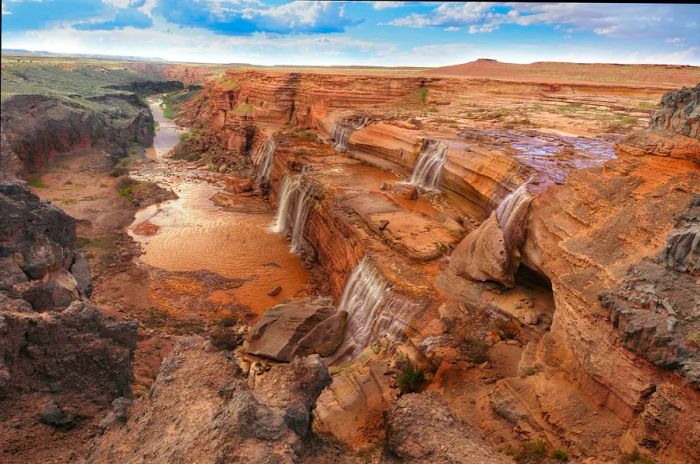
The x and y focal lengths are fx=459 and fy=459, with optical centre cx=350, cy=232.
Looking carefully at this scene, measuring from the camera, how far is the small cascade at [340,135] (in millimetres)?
27062

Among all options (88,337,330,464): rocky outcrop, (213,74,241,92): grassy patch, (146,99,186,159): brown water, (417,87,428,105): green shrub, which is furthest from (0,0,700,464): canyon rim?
(213,74,241,92): grassy patch

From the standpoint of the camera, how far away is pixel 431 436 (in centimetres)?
610

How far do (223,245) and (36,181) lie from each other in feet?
50.3

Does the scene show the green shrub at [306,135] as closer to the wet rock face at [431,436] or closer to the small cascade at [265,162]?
the small cascade at [265,162]

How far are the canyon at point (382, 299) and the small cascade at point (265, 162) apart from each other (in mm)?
257

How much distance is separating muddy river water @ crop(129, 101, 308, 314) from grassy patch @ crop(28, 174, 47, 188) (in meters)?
6.98

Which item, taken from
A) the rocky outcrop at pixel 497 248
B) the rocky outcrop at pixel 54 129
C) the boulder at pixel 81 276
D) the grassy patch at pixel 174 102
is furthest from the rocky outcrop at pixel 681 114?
→ the grassy patch at pixel 174 102

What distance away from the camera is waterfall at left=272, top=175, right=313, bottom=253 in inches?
805

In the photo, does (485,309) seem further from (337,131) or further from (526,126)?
(337,131)

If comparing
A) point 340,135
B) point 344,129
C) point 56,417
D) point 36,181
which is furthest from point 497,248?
point 36,181

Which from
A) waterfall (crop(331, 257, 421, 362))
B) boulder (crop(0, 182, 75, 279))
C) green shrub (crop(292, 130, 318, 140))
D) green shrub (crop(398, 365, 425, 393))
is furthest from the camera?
green shrub (crop(292, 130, 318, 140))

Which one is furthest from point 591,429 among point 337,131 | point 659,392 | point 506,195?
point 337,131

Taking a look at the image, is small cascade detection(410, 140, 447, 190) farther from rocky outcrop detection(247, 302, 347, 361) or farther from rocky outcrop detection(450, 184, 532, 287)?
rocky outcrop detection(247, 302, 347, 361)

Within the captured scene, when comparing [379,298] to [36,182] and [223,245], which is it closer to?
[223,245]
